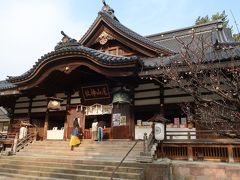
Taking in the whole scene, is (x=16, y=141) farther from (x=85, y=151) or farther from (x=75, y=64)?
(x=75, y=64)

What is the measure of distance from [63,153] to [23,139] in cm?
377

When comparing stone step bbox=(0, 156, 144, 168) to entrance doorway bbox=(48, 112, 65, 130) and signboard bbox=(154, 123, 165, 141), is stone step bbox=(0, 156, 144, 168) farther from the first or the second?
entrance doorway bbox=(48, 112, 65, 130)

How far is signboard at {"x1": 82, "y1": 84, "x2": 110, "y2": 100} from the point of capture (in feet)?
53.1

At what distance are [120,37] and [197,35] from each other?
18.0 feet

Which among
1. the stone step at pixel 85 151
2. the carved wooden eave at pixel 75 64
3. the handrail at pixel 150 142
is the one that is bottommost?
the stone step at pixel 85 151

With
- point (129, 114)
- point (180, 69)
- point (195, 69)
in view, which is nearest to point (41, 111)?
point (129, 114)

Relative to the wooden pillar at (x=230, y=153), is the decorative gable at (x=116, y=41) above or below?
above

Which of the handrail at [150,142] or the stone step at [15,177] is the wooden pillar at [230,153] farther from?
the stone step at [15,177]

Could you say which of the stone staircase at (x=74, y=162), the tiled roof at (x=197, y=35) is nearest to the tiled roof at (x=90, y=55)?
the stone staircase at (x=74, y=162)

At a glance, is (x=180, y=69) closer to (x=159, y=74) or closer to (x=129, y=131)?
(x=159, y=74)

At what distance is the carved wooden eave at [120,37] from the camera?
16836 mm

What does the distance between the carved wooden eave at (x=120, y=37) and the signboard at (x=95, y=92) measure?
11.9 ft

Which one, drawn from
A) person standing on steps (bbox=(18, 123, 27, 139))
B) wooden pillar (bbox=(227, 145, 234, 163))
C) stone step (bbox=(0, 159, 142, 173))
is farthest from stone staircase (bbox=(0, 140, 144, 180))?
wooden pillar (bbox=(227, 145, 234, 163))

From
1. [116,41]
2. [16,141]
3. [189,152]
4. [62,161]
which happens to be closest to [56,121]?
[16,141]
